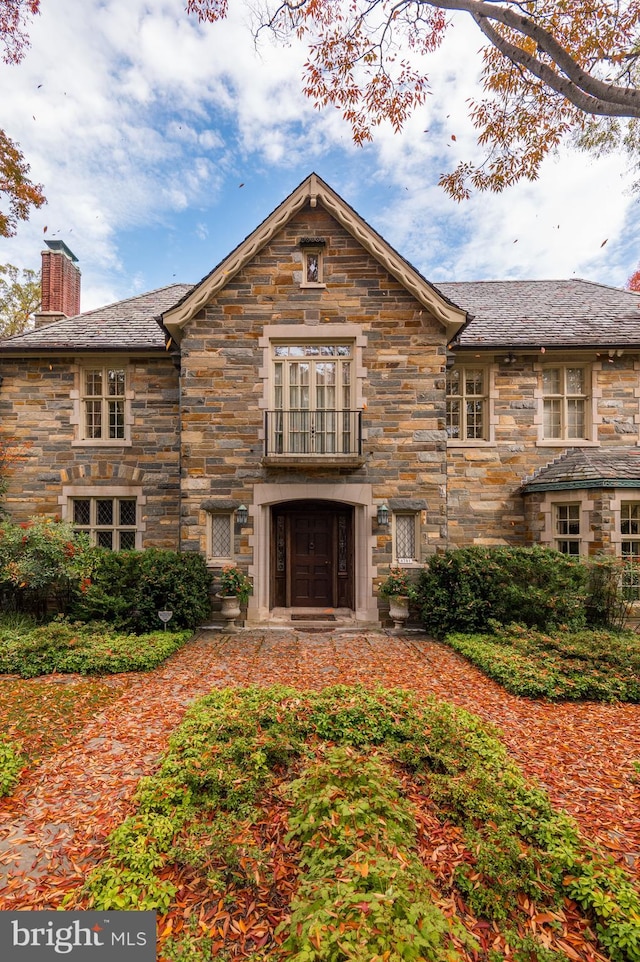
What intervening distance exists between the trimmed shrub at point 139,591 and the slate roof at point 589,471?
8215 millimetres

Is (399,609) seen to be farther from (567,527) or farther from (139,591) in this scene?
(139,591)

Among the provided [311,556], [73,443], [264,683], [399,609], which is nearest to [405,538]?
[399,609]

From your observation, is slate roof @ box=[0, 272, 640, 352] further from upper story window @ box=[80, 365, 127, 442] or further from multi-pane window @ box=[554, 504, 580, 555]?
multi-pane window @ box=[554, 504, 580, 555]

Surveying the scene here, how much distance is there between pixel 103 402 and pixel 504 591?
34.2ft

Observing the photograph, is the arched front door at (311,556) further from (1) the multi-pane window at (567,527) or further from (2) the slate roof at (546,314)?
Answer: (2) the slate roof at (546,314)

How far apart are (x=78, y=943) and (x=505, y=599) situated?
7.68 meters

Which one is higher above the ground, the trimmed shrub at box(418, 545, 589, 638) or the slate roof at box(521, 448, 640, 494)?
the slate roof at box(521, 448, 640, 494)

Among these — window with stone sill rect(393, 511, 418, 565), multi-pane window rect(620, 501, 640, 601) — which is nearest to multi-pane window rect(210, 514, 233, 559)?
window with stone sill rect(393, 511, 418, 565)

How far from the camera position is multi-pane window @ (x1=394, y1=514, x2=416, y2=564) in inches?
380

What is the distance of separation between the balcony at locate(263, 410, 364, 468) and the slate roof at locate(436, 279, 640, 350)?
3499mm

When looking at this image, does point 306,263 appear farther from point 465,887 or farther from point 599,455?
point 465,887

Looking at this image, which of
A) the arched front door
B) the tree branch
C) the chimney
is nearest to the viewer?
the tree branch

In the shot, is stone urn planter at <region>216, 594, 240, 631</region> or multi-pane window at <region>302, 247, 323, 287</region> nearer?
stone urn planter at <region>216, 594, 240, 631</region>

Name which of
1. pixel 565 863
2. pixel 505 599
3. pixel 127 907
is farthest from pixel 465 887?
pixel 505 599
